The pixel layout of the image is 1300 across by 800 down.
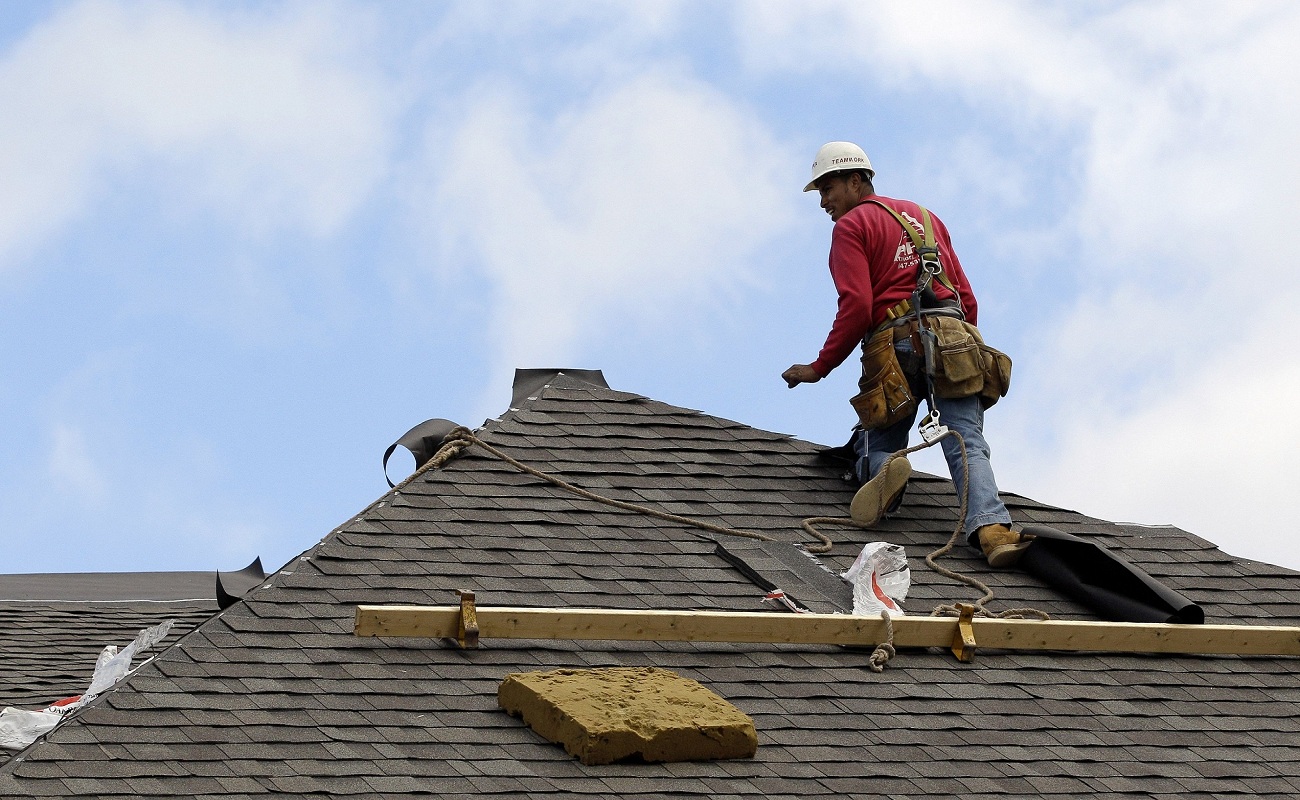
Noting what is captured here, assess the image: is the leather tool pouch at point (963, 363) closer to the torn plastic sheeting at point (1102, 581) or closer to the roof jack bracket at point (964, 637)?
the torn plastic sheeting at point (1102, 581)

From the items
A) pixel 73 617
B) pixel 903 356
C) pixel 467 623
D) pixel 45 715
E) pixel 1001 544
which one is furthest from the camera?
pixel 73 617

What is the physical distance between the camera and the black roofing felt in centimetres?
495

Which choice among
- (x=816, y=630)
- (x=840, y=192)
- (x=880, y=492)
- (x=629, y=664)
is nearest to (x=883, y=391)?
(x=880, y=492)

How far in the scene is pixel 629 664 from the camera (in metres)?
5.79

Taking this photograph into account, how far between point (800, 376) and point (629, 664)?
2.41 metres

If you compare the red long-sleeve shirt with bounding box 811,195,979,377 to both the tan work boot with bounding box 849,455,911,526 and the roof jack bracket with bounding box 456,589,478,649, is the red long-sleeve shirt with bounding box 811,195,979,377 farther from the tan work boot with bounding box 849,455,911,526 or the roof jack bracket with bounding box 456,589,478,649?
the roof jack bracket with bounding box 456,589,478,649

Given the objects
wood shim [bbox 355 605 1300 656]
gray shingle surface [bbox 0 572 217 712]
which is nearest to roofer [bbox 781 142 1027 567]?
wood shim [bbox 355 605 1300 656]

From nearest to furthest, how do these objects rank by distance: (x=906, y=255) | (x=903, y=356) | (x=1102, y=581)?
(x=1102, y=581)
(x=903, y=356)
(x=906, y=255)

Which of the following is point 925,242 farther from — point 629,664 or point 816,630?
point 629,664

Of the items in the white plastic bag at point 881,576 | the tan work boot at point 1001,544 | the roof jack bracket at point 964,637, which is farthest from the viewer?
the tan work boot at point 1001,544

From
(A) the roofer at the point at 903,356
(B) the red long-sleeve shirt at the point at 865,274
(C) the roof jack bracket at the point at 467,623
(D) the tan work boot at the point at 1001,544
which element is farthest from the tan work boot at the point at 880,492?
(C) the roof jack bracket at the point at 467,623

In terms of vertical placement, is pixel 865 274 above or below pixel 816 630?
above

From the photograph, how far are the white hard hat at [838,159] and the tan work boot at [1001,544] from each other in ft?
6.44

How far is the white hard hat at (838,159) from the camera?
7.95 meters
